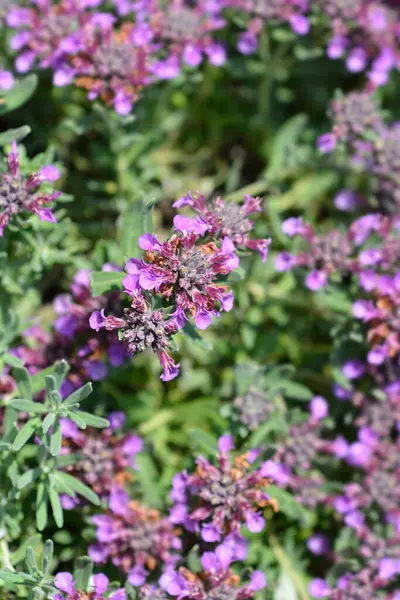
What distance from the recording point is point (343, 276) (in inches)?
246

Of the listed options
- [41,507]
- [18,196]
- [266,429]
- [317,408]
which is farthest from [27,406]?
[317,408]

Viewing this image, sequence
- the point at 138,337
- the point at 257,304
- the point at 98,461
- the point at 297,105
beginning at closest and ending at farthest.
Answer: the point at 138,337, the point at 98,461, the point at 257,304, the point at 297,105

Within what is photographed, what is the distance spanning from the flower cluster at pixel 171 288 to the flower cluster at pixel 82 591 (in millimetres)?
A: 1422

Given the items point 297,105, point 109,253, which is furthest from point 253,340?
point 297,105

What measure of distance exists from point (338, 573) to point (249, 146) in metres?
4.59

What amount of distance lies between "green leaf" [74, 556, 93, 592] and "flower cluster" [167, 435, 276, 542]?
74cm

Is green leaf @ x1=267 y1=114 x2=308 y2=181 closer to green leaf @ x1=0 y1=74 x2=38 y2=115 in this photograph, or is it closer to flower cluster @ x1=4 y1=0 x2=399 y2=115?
flower cluster @ x1=4 y1=0 x2=399 y2=115

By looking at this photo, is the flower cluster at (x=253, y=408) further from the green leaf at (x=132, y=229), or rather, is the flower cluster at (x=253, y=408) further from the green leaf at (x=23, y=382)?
the green leaf at (x=23, y=382)

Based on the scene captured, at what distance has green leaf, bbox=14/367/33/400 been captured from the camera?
4781mm

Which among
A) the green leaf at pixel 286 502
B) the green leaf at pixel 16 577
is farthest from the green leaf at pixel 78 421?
the green leaf at pixel 286 502

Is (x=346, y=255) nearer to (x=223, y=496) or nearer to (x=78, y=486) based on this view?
(x=223, y=496)

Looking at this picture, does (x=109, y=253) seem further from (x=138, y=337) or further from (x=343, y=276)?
(x=343, y=276)

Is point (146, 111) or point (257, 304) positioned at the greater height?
point (146, 111)


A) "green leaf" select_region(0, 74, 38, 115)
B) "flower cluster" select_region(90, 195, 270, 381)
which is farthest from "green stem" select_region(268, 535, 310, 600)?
"green leaf" select_region(0, 74, 38, 115)
